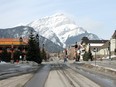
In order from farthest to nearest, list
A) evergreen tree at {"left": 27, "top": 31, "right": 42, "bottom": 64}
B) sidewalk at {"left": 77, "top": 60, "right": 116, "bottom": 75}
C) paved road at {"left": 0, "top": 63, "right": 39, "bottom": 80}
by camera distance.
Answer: evergreen tree at {"left": 27, "top": 31, "right": 42, "bottom": 64}, sidewalk at {"left": 77, "top": 60, "right": 116, "bottom": 75}, paved road at {"left": 0, "top": 63, "right": 39, "bottom": 80}

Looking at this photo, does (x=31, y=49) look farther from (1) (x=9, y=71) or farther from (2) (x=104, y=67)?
(1) (x=9, y=71)

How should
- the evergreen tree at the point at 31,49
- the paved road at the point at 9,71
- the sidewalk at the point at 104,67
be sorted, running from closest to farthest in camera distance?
the paved road at the point at 9,71 → the sidewalk at the point at 104,67 → the evergreen tree at the point at 31,49

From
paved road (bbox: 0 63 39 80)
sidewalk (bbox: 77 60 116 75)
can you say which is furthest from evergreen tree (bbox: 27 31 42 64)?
paved road (bbox: 0 63 39 80)

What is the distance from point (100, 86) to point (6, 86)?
6.28 meters

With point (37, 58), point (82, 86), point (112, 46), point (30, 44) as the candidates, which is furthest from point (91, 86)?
point (112, 46)

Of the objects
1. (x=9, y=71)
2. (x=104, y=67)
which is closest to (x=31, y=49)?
(x=104, y=67)

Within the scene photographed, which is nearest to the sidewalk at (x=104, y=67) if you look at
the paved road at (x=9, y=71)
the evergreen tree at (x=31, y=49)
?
the paved road at (x=9, y=71)

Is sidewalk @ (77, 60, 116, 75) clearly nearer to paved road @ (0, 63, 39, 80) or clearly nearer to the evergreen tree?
paved road @ (0, 63, 39, 80)

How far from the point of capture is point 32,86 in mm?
25609

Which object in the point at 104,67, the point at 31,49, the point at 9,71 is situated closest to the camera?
the point at 9,71

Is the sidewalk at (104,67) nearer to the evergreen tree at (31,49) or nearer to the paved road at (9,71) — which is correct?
the paved road at (9,71)

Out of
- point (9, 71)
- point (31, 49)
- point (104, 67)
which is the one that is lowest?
point (9, 71)

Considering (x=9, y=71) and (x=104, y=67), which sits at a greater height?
(x=104, y=67)

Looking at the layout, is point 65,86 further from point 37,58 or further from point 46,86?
point 37,58
